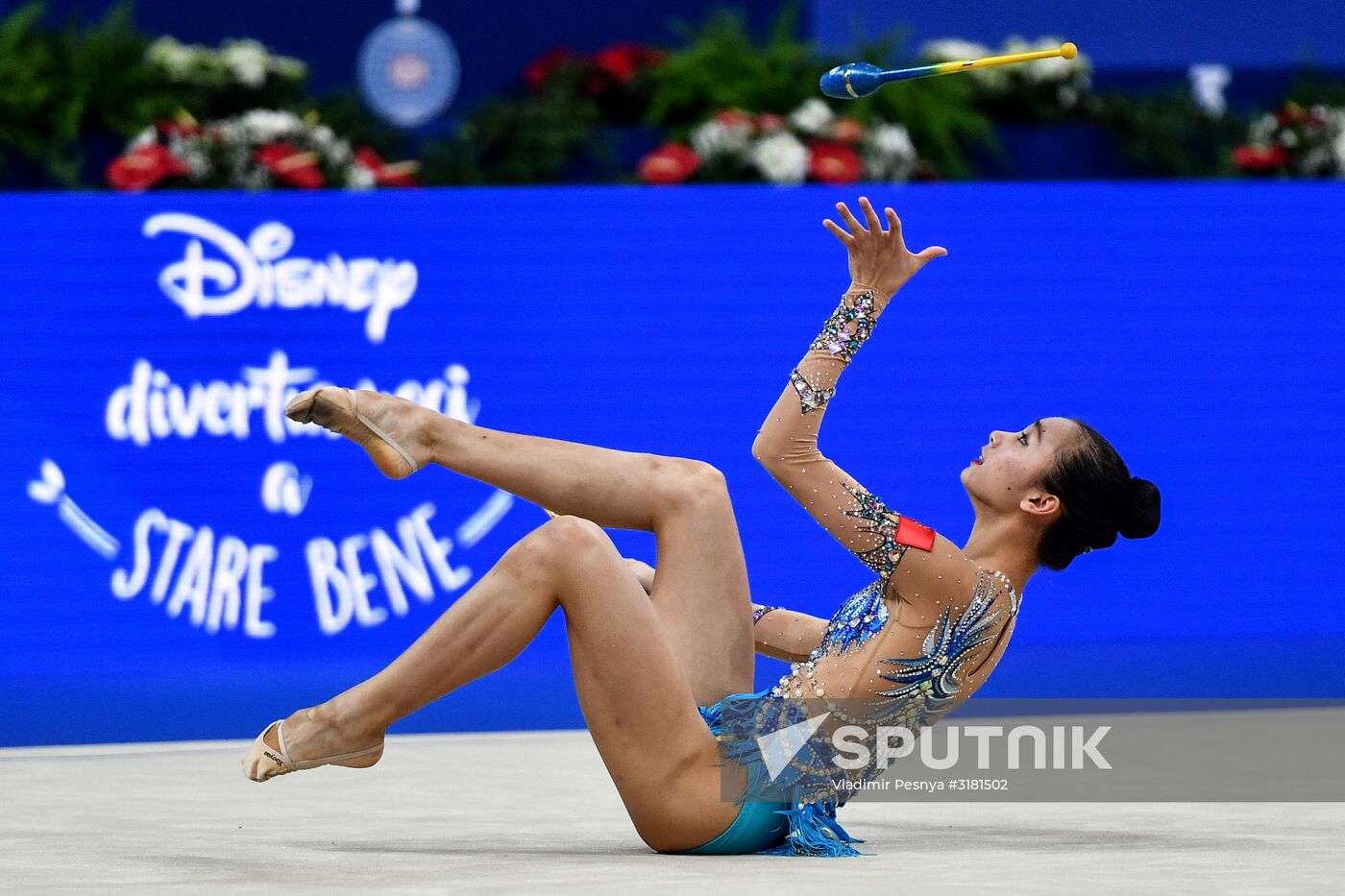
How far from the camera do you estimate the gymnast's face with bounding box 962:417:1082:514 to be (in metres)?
3.65

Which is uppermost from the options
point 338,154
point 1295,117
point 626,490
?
point 1295,117

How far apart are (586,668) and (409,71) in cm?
459

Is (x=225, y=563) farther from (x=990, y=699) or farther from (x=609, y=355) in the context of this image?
(x=990, y=699)

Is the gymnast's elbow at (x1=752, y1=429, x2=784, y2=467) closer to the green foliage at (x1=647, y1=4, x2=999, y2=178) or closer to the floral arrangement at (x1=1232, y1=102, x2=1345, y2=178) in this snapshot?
the green foliage at (x1=647, y1=4, x2=999, y2=178)

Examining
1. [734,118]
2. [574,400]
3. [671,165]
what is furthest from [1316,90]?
[574,400]

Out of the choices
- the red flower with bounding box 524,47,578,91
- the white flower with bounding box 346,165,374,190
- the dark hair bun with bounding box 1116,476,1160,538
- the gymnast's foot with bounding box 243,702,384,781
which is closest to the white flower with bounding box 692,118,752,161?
the red flower with bounding box 524,47,578,91

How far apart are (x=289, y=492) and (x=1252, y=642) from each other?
2.73 metres

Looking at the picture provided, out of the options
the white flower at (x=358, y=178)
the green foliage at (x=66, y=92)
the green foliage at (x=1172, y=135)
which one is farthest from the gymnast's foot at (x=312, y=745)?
the green foliage at (x=1172, y=135)

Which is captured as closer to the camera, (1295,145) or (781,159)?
(781,159)

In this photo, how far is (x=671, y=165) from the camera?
666 centimetres

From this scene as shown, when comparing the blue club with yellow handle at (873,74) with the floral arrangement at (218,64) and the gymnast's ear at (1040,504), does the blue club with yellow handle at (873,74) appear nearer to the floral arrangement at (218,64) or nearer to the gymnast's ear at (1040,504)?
the gymnast's ear at (1040,504)

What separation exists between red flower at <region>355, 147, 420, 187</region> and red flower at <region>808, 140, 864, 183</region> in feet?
4.11

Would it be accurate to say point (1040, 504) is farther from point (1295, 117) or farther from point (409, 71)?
point (409, 71)

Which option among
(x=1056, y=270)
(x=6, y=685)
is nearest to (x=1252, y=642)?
(x=1056, y=270)
